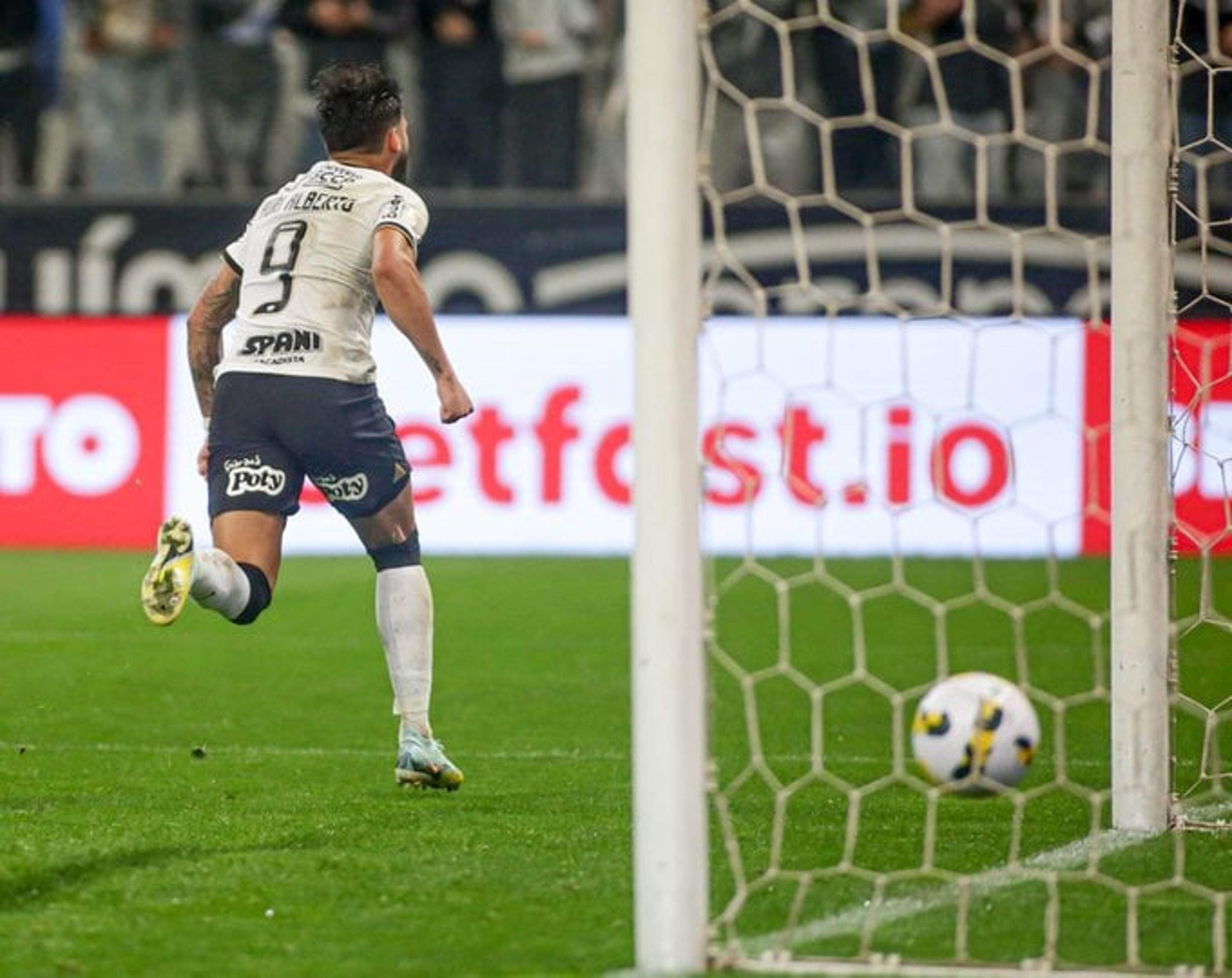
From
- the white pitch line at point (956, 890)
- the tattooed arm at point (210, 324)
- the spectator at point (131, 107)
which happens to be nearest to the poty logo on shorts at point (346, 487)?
the tattooed arm at point (210, 324)

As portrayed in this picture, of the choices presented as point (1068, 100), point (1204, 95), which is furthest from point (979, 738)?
point (1068, 100)

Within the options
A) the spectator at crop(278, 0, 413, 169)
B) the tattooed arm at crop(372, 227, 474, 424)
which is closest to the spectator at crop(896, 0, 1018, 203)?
the spectator at crop(278, 0, 413, 169)

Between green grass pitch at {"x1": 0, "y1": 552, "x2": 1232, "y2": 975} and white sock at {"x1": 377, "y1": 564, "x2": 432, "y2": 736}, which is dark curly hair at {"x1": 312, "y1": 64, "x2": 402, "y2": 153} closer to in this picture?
white sock at {"x1": 377, "y1": 564, "x2": 432, "y2": 736}

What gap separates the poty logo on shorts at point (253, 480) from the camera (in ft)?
19.1

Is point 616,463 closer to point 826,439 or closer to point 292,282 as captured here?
point 826,439

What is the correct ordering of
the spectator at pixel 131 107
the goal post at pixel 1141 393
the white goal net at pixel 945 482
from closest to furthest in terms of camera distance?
the white goal net at pixel 945 482, the goal post at pixel 1141 393, the spectator at pixel 131 107

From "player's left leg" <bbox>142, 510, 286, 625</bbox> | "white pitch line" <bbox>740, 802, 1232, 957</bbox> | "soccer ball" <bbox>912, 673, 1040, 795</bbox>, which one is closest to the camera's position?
"white pitch line" <bbox>740, 802, 1232, 957</bbox>

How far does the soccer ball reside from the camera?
460 cm

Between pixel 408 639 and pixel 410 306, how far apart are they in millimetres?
840

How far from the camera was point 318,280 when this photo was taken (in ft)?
19.3

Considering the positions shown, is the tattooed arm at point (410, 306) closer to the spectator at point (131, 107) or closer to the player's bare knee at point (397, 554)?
the player's bare knee at point (397, 554)

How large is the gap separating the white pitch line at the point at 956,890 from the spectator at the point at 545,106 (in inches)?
344

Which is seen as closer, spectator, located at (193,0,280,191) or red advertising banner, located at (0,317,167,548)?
red advertising banner, located at (0,317,167,548)

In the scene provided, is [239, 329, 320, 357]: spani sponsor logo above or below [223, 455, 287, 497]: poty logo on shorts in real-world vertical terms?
above
